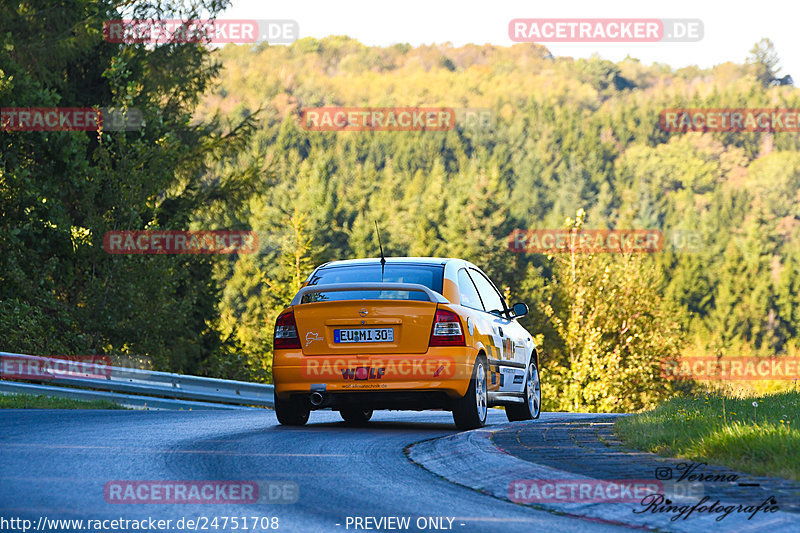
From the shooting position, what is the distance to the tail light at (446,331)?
11.0 m

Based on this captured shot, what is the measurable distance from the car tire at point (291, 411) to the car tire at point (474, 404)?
1.63m

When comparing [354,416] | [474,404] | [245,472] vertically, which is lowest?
[354,416]

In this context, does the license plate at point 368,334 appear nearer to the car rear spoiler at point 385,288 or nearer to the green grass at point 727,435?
the car rear spoiler at point 385,288

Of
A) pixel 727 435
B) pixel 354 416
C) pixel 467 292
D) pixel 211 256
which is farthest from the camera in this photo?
pixel 211 256

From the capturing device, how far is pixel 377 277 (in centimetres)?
1163

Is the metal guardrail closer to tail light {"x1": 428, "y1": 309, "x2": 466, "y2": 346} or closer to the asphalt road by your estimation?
the asphalt road

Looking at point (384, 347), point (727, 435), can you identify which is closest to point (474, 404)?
point (384, 347)

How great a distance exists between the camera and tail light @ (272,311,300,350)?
11195 mm

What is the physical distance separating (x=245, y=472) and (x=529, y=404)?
21.8ft

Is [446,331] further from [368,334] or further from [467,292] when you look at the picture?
[467,292]

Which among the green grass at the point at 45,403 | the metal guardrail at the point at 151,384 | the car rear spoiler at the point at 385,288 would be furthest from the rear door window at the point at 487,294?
the metal guardrail at the point at 151,384

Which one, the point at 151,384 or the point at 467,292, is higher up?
the point at 467,292

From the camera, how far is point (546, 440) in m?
9.27

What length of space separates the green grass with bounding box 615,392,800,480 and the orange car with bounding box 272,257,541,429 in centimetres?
161
